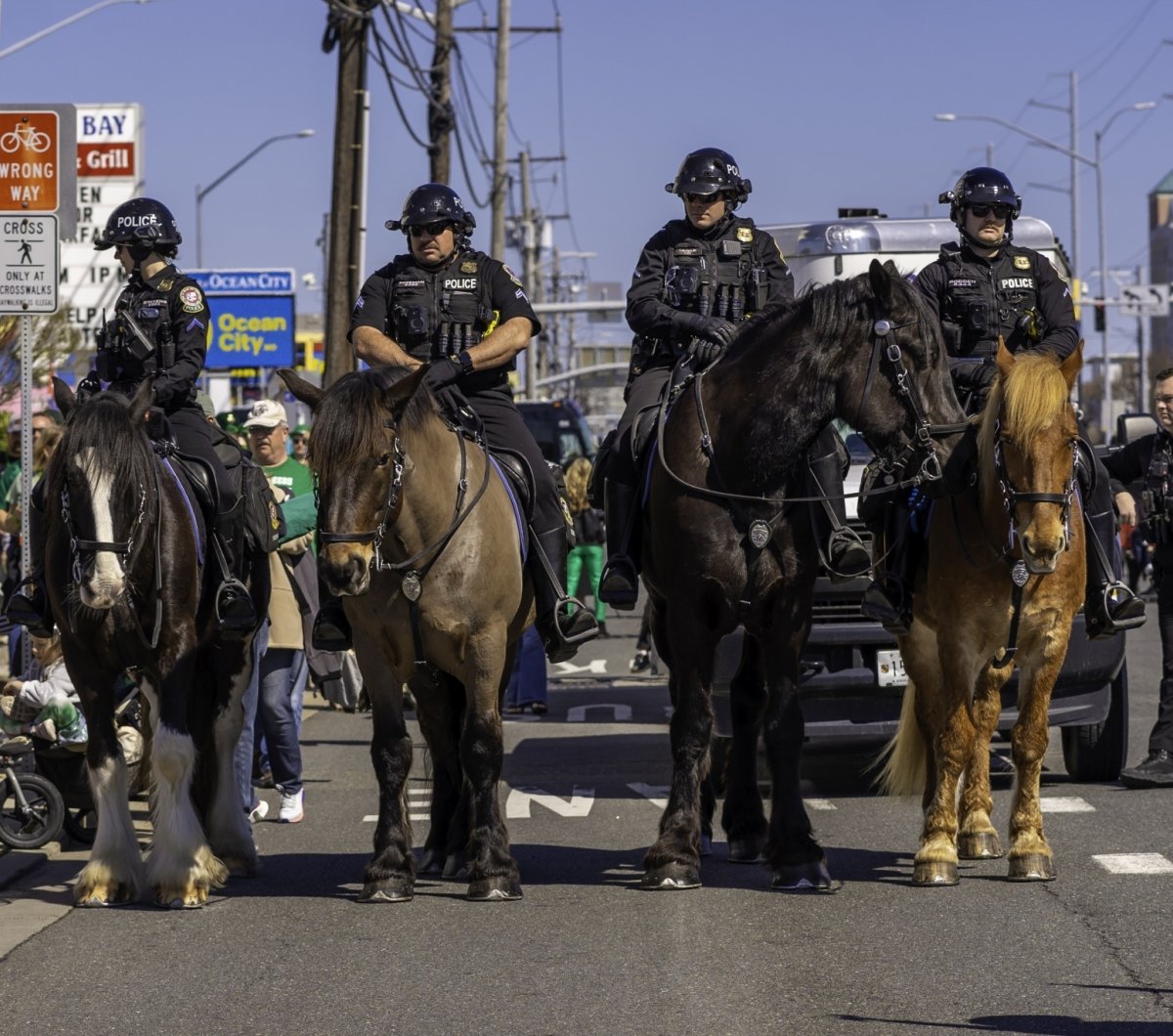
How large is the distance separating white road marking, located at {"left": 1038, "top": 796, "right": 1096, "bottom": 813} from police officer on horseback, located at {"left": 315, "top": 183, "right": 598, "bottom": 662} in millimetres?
3186

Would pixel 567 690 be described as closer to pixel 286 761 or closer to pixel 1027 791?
pixel 286 761

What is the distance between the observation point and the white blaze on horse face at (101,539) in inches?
334

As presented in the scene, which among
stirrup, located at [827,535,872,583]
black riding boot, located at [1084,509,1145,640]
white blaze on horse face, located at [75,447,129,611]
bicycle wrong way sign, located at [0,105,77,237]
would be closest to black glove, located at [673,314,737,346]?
stirrup, located at [827,535,872,583]

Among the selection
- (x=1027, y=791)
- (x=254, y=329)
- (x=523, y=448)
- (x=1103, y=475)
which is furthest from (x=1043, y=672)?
(x=254, y=329)

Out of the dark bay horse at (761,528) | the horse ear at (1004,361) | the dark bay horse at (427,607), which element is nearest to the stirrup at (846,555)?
the dark bay horse at (761,528)

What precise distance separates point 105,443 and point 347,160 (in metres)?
13.3

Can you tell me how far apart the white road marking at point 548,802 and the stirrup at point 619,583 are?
2507 mm

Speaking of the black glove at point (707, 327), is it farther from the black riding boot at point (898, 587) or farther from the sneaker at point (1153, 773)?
the sneaker at point (1153, 773)

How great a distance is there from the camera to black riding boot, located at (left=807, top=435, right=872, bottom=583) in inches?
351

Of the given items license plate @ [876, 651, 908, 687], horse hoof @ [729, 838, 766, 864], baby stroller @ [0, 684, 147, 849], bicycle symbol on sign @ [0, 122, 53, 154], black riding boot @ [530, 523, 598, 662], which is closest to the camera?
black riding boot @ [530, 523, 598, 662]

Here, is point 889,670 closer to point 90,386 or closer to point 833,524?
point 833,524

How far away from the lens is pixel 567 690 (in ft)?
66.3

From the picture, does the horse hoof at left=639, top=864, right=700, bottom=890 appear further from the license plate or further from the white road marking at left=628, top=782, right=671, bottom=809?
the license plate

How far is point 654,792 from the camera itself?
1257 cm
